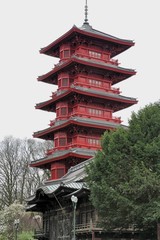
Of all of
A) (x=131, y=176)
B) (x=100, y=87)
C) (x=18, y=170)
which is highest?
(x=100, y=87)

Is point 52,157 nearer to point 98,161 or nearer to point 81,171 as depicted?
point 81,171

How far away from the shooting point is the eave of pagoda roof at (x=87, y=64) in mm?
54025

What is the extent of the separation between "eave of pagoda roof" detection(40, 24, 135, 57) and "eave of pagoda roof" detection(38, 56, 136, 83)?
2.92 meters

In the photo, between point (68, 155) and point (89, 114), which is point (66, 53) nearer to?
point (89, 114)

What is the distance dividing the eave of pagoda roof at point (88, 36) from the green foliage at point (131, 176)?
26.0 m

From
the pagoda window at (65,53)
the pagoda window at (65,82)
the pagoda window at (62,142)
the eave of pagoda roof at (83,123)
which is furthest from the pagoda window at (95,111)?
the pagoda window at (65,53)

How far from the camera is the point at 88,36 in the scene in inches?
2215

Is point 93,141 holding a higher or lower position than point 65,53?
lower

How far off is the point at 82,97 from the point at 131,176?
26.9m

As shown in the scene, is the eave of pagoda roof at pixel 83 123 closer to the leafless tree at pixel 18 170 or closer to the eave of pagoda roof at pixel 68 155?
the eave of pagoda roof at pixel 68 155

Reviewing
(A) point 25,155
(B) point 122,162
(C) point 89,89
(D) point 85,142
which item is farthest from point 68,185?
(A) point 25,155

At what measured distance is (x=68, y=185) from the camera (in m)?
37.4

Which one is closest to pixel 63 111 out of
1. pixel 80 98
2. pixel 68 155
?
pixel 80 98

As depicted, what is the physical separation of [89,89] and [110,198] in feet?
91.0
